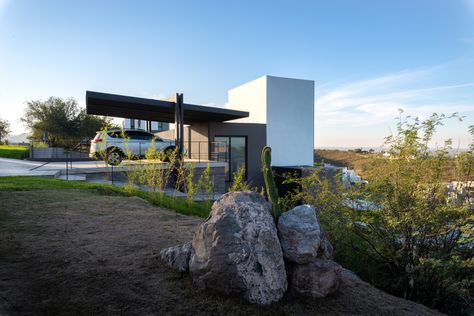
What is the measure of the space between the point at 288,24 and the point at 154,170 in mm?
7466

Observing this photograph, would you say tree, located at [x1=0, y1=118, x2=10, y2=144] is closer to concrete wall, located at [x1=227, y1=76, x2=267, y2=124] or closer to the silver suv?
concrete wall, located at [x1=227, y1=76, x2=267, y2=124]

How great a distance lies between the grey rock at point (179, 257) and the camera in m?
3.10

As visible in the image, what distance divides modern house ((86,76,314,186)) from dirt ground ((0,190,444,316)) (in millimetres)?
14482

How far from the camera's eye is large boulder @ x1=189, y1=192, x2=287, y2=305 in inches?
103

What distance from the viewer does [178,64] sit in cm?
1488

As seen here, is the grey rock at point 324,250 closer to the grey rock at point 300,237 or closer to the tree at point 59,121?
the grey rock at point 300,237

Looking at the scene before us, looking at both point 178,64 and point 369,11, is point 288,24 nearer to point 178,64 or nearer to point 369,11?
point 369,11

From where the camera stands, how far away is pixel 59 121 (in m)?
31.1

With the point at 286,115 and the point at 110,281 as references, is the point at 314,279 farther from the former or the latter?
the point at 286,115

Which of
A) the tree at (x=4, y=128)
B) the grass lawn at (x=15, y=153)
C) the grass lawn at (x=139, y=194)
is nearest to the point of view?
the grass lawn at (x=139, y=194)

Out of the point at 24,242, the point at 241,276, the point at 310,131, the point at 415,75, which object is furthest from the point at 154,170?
the point at 310,131

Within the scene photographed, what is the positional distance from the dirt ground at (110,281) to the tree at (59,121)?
96.2 ft

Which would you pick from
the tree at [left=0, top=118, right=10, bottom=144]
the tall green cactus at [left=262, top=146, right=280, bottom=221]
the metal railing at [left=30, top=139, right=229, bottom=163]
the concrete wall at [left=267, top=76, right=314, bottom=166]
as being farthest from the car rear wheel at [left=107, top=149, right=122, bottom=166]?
the tree at [left=0, top=118, right=10, bottom=144]

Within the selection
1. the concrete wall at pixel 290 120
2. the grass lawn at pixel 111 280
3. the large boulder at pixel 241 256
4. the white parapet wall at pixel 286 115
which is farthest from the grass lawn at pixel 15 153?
the large boulder at pixel 241 256
